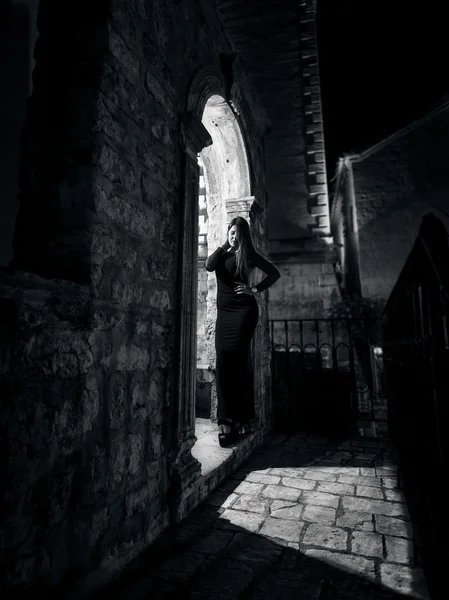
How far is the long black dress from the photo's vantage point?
3.27 m

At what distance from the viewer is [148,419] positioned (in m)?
2.03

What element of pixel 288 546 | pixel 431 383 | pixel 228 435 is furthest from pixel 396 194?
pixel 288 546

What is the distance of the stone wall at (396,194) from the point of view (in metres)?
9.52

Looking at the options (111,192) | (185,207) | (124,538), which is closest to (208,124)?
(185,207)

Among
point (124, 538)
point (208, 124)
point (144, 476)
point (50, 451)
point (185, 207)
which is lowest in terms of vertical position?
point (124, 538)

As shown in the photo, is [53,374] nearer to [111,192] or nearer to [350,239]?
[111,192]

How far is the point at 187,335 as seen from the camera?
252cm

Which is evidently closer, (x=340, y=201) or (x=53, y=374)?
A: (x=53, y=374)

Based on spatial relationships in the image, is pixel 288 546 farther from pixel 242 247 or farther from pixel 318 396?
pixel 318 396

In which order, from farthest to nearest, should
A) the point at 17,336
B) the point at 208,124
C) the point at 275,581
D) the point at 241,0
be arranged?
1. the point at 241,0
2. the point at 208,124
3. the point at 275,581
4. the point at 17,336

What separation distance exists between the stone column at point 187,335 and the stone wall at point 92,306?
0.13 feet

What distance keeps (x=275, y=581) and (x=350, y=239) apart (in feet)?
36.7

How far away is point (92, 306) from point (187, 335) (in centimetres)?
100

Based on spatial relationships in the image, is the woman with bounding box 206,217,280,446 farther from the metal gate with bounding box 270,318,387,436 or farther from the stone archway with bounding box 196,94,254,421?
the metal gate with bounding box 270,318,387,436
